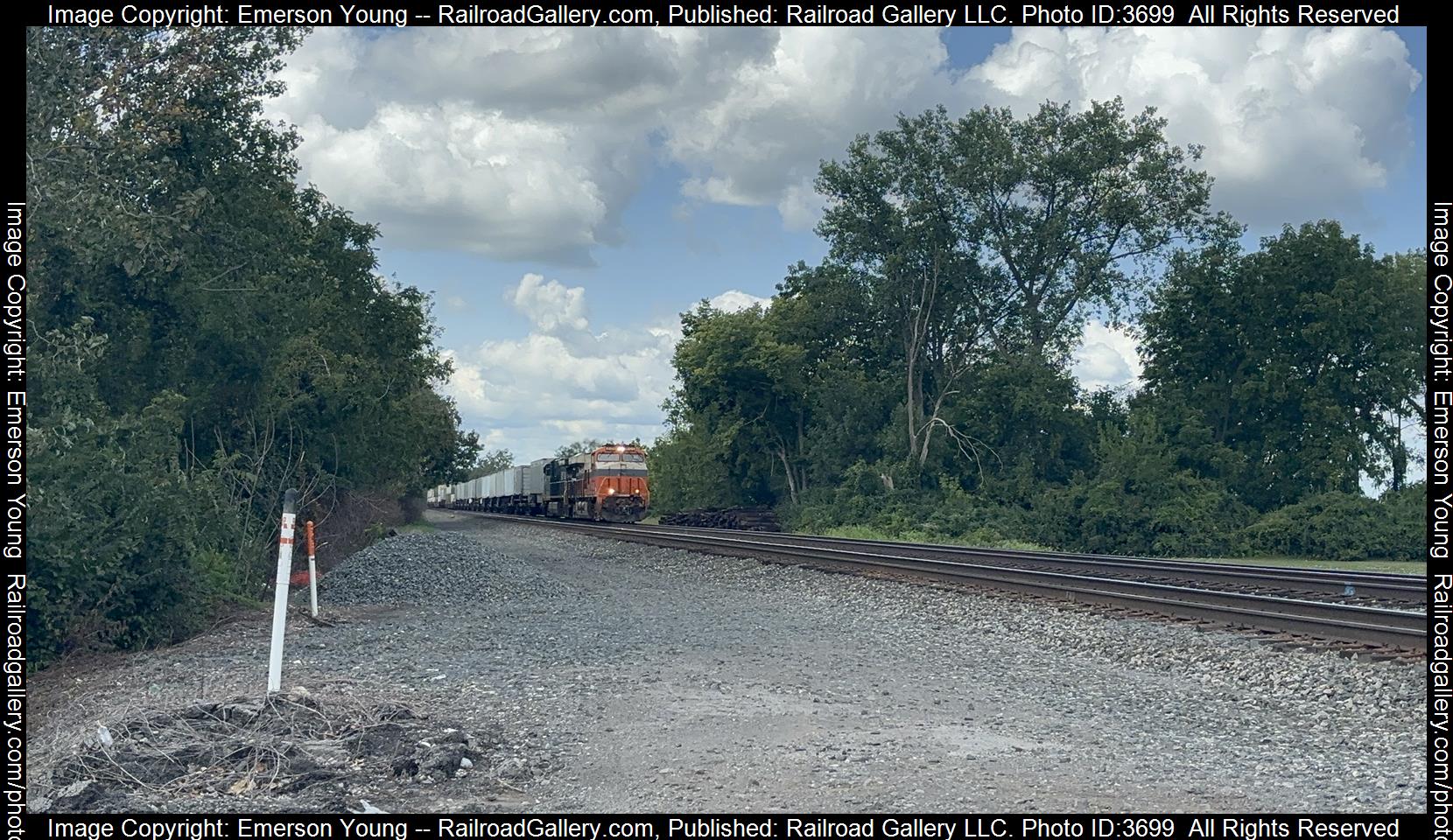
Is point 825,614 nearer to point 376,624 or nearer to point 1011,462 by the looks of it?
point 376,624

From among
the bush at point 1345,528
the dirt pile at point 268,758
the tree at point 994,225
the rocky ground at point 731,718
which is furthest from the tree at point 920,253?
the dirt pile at point 268,758

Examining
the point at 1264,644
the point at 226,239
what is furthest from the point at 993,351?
the point at 1264,644

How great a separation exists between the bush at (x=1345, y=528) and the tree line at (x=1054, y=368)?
6 centimetres

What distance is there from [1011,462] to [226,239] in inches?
1242

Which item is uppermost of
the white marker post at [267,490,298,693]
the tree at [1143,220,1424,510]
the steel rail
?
the tree at [1143,220,1424,510]

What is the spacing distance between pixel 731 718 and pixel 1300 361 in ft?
109

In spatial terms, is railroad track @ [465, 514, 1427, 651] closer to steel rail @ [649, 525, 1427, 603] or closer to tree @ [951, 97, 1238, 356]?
steel rail @ [649, 525, 1427, 603]

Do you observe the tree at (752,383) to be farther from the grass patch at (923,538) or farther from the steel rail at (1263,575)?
the steel rail at (1263,575)

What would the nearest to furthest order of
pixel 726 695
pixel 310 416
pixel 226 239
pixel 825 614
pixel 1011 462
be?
pixel 726 695 → pixel 825 614 → pixel 226 239 → pixel 310 416 → pixel 1011 462

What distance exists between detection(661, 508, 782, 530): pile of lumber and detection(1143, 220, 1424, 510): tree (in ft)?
56.2

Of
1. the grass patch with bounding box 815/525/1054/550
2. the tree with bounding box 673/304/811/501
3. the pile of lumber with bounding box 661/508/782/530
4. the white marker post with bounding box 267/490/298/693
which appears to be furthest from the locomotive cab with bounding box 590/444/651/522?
the white marker post with bounding box 267/490/298/693

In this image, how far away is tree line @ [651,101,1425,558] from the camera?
1351 inches

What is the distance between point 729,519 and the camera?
169ft
